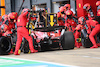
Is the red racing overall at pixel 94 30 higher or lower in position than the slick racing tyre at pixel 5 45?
higher

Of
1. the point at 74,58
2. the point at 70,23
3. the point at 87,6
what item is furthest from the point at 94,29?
the point at 74,58

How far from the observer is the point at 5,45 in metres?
9.53

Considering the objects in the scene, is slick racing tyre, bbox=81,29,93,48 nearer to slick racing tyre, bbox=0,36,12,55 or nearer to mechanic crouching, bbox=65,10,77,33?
mechanic crouching, bbox=65,10,77,33

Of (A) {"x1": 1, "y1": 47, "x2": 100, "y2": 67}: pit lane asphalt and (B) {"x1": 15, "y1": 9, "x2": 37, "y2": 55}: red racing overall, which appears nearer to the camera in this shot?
(A) {"x1": 1, "y1": 47, "x2": 100, "y2": 67}: pit lane asphalt

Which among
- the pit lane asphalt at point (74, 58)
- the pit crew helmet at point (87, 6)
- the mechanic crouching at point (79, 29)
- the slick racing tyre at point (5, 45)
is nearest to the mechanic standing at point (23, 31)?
the slick racing tyre at point (5, 45)

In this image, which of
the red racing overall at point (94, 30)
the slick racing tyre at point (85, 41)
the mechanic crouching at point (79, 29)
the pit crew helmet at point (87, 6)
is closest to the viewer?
the red racing overall at point (94, 30)

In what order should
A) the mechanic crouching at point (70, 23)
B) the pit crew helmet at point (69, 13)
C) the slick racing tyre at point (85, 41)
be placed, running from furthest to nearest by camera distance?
the mechanic crouching at point (70, 23) < the pit crew helmet at point (69, 13) < the slick racing tyre at point (85, 41)

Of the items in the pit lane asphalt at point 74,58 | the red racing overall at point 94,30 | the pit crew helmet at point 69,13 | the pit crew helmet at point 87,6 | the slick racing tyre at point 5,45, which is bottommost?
the pit lane asphalt at point 74,58

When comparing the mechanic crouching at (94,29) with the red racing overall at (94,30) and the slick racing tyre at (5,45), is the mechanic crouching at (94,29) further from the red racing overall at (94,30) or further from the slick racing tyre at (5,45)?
the slick racing tyre at (5,45)

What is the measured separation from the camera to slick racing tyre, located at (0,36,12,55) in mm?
9331

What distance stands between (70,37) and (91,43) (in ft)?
4.51

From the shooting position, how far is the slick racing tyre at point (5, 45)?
933 cm

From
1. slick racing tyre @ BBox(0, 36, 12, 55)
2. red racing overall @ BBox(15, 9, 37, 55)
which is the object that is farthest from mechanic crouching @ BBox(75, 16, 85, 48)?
slick racing tyre @ BBox(0, 36, 12, 55)

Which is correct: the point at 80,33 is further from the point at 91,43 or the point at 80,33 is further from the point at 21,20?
the point at 21,20
